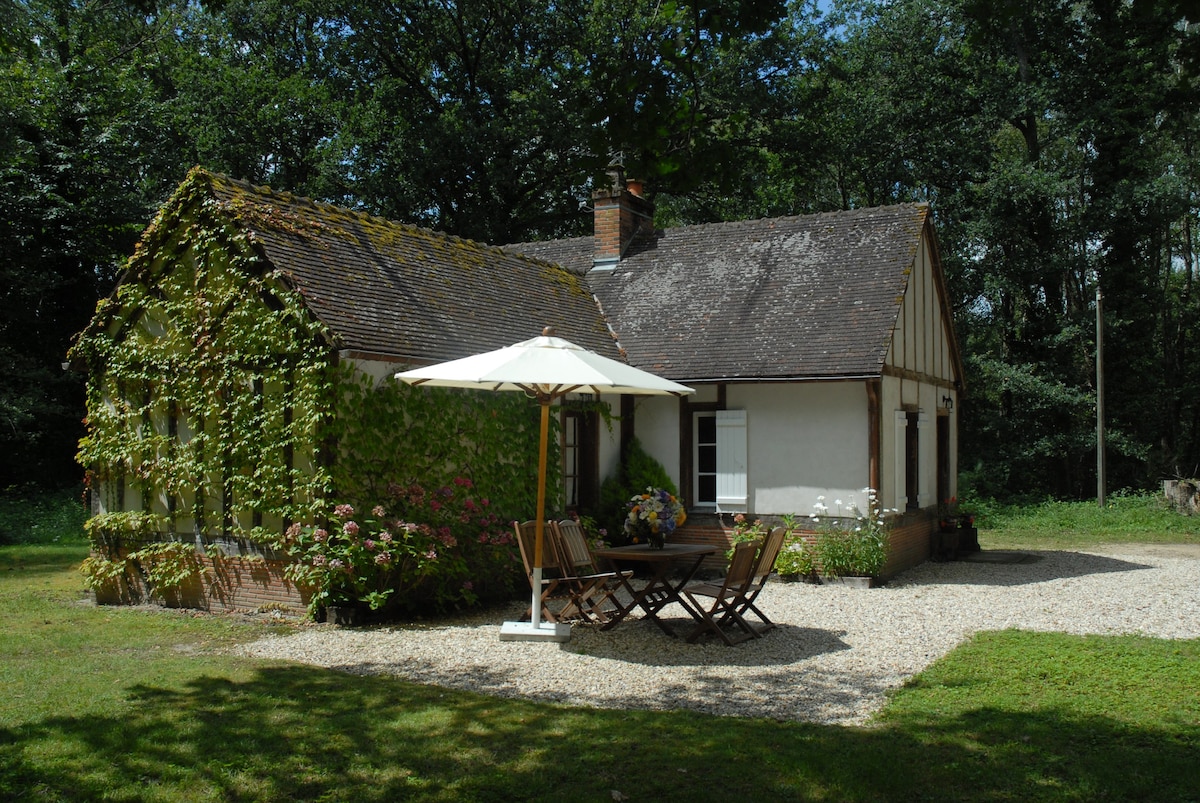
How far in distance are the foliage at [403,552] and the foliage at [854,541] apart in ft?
14.5

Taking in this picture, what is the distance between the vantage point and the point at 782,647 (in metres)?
8.57

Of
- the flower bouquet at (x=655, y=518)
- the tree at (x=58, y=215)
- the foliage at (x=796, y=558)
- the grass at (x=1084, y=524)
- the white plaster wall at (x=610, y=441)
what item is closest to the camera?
the flower bouquet at (x=655, y=518)

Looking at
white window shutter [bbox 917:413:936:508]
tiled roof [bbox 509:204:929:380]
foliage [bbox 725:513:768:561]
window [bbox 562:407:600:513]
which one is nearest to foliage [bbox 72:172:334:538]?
window [bbox 562:407:600:513]

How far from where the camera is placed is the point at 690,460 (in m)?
14.3

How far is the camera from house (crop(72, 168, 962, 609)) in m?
10.1

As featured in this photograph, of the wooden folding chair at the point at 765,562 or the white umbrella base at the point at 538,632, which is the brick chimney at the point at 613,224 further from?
the white umbrella base at the point at 538,632

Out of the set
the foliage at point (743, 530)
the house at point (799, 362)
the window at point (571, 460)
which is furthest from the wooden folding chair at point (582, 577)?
the house at point (799, 362)

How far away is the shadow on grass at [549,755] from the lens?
4.70 meters

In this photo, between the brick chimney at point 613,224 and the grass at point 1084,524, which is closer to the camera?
the brick chimney at point 613,224

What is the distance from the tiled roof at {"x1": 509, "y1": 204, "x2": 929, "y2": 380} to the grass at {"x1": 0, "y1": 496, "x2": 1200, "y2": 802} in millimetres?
6234

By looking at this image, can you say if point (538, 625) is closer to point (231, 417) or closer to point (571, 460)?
point (231, 417)

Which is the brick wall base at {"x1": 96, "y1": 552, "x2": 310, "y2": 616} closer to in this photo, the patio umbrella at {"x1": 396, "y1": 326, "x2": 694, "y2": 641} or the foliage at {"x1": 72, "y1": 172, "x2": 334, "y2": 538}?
the foliage at {"x1": 72, "y1": 172, "x2": 334, "y2": 538}

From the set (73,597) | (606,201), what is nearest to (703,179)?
(73,597)

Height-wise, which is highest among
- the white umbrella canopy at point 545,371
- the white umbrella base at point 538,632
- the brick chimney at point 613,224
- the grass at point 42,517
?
the brick chimney at point 613,224
